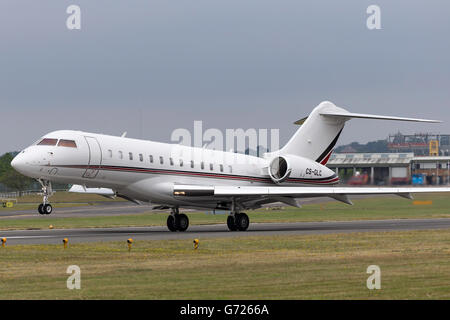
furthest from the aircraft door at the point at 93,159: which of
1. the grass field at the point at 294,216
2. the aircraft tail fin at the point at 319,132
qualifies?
the aircraft tail fin at the point at 319,132

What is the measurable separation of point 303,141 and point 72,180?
1416cm

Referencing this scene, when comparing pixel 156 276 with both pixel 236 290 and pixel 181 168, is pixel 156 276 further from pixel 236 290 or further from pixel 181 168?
pixel 181 168

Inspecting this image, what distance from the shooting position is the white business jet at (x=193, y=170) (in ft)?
108

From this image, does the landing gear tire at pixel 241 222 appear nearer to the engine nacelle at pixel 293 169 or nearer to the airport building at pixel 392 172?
the engine nacelle at pixel 293 169

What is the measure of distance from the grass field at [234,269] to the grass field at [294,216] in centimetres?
1829

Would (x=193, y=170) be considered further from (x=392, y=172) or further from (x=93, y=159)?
(x=392, y=172)

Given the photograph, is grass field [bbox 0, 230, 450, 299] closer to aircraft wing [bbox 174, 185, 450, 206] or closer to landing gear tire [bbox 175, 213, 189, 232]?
aircraft wing [bbox 174, 185, 450, 206]

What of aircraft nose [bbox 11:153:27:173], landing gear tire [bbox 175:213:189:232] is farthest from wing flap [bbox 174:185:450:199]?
aircraft nose [bbox 11:153:27:173]

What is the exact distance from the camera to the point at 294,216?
53250 millimetres

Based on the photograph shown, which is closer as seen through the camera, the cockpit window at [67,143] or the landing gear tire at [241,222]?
the cockpit window at [67,143]

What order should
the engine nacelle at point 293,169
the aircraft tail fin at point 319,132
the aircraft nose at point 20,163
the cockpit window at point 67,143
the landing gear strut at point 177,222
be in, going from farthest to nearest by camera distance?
the aircraft tail fin at point 319,132 → the engine nacelle at point 293,169 → the landing gear strut at point 177,222 → the cockpit window at point 67,143 → the aircraft nose at point 20,163
